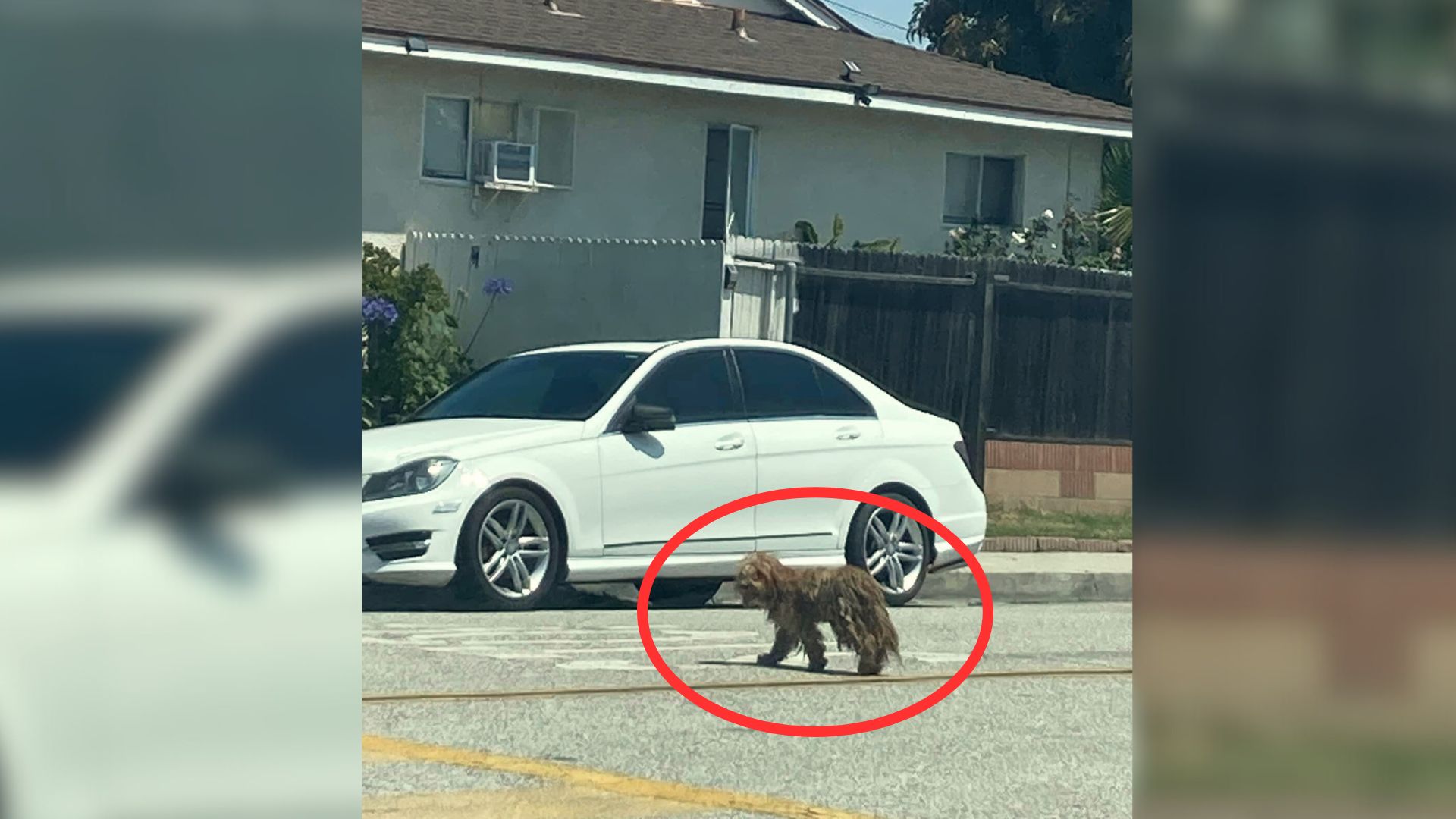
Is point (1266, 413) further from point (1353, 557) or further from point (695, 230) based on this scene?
point (695, 230)

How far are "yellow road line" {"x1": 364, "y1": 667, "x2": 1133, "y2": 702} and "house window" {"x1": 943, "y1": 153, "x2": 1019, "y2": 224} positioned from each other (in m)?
0.92

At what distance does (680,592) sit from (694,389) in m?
0.52

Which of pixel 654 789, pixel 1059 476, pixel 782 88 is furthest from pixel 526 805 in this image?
pixel 782 88

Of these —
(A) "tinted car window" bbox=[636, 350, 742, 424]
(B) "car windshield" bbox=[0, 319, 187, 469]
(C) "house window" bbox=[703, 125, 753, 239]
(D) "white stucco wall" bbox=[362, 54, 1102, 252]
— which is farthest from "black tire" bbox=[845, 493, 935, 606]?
(B) "car windshield" bbox=[0, 319, 187, 469]

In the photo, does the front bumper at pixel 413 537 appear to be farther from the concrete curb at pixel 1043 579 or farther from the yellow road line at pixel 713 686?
the concrete curb at pixel 1043 579

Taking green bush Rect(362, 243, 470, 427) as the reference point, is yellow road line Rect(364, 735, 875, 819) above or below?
below

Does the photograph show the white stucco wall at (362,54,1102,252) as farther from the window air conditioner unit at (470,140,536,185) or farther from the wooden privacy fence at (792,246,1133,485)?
the wooden privacy fence at (792,246,1133,485)

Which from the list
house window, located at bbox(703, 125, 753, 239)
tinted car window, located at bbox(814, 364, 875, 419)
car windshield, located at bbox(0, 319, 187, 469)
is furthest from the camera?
house window, located at bbox(703, 125, 753, 239)

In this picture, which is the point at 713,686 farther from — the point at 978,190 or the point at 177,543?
the point at 177,543

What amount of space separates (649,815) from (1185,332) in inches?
57.4

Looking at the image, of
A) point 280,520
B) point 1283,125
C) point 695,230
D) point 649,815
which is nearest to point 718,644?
point 649,815

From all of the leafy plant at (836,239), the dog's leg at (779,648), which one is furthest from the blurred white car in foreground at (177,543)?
the leafy plant at (836,239)

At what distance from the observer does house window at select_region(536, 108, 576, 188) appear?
3680mm

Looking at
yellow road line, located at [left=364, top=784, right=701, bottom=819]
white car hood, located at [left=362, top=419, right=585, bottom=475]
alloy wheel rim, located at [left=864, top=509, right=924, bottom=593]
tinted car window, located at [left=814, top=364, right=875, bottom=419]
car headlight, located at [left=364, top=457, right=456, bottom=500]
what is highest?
tinted car window, located at [left=814, top=364, right=875, bottom=419]
